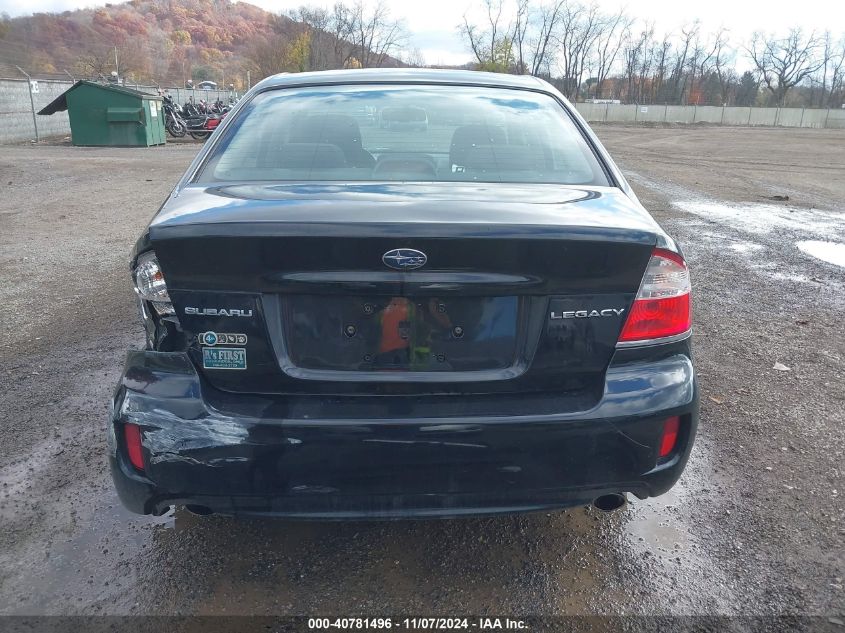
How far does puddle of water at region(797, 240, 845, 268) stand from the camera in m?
6.95

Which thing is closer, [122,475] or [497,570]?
[122,475]

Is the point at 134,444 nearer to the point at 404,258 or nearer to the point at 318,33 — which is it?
the point at 404,258

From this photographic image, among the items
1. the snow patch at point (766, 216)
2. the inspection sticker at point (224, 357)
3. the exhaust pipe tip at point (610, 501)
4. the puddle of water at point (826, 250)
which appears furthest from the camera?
the snow patch at point (766, 216)

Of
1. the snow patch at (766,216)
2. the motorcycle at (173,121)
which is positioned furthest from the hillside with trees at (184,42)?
the snow patch at (766,216)

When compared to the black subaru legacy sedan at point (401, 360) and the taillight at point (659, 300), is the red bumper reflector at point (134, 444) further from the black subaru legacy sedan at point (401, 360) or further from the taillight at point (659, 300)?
the taillight at point (659, 300)

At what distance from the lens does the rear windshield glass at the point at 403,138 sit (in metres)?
2.57

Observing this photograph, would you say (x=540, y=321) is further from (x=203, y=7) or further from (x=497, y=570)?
(x=203, y=7)

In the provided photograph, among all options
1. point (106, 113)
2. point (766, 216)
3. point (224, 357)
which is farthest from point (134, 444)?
point (106, 113)

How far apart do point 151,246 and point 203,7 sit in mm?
158426

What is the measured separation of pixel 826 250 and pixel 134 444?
767 centimetres

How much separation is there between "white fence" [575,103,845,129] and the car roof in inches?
2407

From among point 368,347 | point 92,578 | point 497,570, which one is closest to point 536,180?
point 368,347

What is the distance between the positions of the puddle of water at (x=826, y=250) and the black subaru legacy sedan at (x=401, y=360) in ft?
19.4

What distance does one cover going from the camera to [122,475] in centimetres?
207
